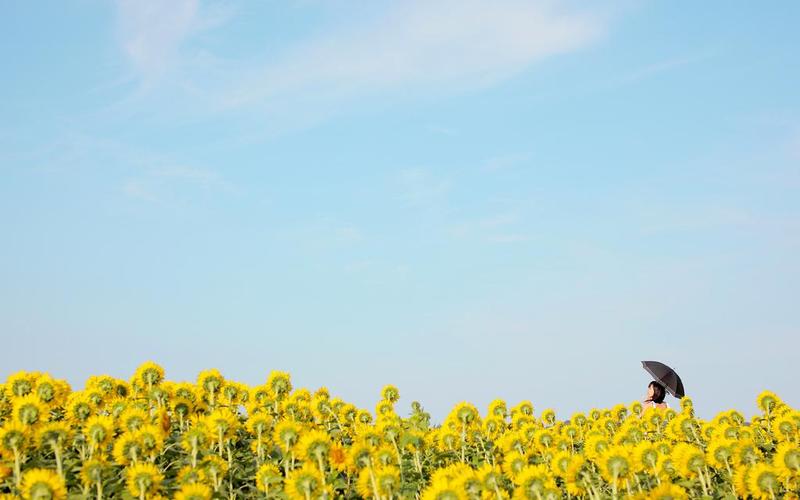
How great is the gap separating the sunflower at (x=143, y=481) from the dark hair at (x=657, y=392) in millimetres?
23109

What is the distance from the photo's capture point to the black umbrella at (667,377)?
2838cm

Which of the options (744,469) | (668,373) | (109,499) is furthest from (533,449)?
(668,373)

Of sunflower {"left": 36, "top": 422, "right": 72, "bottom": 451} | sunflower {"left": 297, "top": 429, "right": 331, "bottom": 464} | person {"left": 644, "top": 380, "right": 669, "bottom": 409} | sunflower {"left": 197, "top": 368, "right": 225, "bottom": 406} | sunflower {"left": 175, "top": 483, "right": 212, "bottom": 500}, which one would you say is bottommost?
sunflower {"left": 175, "top": 483, "right": 212, "bottom": 500}

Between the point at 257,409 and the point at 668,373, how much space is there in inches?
755

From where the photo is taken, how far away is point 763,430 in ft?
59.1

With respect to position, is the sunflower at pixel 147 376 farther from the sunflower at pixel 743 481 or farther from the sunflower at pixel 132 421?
the sunflower at pixel 743 481

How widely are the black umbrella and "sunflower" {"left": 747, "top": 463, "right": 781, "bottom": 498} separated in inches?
747

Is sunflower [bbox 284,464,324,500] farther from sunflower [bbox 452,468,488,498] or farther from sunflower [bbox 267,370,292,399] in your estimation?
sunflower [bbox 267,370,292,399]

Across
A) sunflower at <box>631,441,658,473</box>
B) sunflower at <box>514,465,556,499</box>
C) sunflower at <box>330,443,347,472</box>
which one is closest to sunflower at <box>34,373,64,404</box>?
sunflower at <box>330,443,347,472</box>

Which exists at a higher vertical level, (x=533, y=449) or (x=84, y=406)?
(x=84, y=406)

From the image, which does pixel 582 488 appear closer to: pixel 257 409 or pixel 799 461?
pixel 799 461

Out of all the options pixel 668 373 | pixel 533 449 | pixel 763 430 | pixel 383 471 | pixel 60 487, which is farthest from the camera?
pixel 668 373

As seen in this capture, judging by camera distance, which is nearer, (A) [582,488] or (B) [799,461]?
(B) [799,461]

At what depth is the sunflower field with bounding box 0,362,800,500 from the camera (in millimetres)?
8547
